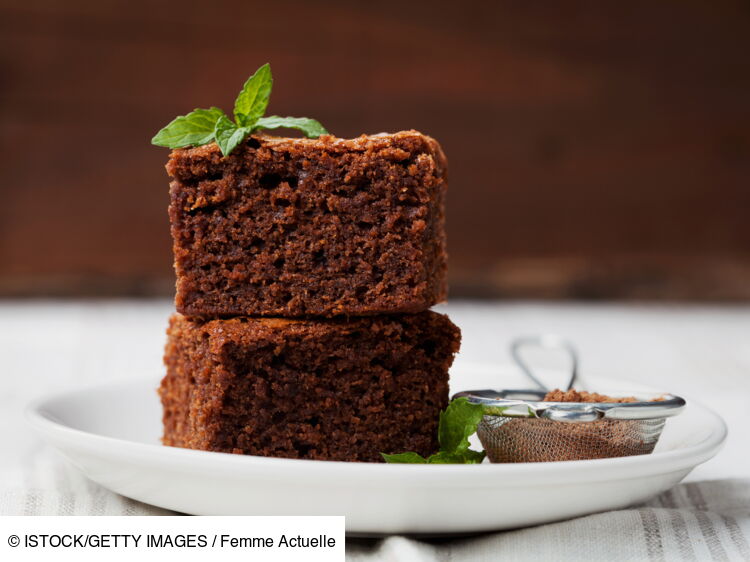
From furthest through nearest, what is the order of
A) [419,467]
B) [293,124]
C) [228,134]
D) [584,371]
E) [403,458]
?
[584,371] → [293,124] → [228,134] → [403,458] → [419,467]

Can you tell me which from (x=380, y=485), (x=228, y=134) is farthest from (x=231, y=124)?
(x=380, y=485)

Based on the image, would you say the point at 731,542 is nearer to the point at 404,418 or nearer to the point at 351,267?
the point at 404,418

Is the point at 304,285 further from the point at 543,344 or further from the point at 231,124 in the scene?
the point at 543,344

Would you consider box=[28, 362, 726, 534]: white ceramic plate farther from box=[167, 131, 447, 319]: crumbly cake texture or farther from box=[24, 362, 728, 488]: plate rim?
box=[167, 131, 447, 319]: crumbly cake texture

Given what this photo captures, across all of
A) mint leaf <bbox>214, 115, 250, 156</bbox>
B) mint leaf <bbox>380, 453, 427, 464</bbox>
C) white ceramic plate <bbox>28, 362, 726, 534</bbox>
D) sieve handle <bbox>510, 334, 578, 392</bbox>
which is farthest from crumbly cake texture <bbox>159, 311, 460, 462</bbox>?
sieve handle <bbox>510, 334, 578, 392</bbox>

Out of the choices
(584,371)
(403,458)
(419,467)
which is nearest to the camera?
(419,467)
